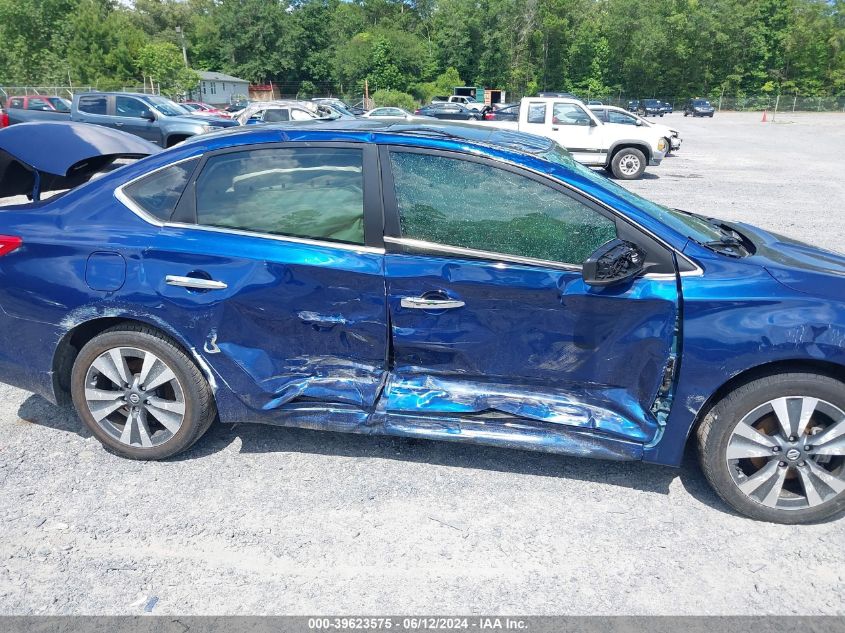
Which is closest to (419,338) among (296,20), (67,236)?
(67,236)

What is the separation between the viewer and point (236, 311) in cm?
310

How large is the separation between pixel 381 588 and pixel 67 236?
2300 millimetres

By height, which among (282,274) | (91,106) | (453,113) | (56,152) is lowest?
(282,274)

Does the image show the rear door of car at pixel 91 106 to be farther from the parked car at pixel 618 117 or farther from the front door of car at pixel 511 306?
the front door of car at pixel 511 306

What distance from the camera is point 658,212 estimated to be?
10.6 ft

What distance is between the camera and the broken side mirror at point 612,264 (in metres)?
2.74

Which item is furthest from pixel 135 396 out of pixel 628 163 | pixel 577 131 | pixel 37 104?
pixel 37 104

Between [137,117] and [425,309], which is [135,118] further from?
[425,309]

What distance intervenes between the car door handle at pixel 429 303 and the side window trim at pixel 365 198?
0.94ft

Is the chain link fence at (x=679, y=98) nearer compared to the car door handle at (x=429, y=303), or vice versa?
the car door handle at (x=429, y=303)

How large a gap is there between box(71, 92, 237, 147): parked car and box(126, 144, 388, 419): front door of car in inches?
522

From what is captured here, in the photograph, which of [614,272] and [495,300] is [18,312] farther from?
[614,272]

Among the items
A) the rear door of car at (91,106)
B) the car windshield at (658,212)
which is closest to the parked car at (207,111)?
the rear door of car at (91,106)

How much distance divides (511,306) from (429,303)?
38 centimetres
